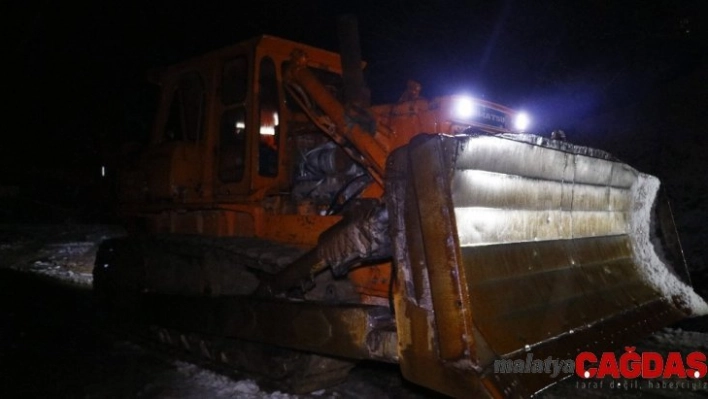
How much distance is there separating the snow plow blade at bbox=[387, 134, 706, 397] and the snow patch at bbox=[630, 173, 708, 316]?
0.12m

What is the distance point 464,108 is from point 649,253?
7.34ft

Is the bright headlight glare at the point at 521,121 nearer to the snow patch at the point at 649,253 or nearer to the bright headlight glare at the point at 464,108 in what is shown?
the bright headlight glare at the point at 464,108

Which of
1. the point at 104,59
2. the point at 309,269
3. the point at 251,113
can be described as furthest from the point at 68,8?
the point at 309,269

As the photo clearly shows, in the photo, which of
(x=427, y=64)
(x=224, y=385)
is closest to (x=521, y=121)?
(x=224, y=385)

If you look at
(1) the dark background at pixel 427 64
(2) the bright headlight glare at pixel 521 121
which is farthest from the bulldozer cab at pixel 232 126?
(1) the dark background at pixel 427 64

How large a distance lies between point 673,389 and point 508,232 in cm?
205

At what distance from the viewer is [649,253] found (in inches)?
181

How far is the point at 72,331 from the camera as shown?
5.93 m

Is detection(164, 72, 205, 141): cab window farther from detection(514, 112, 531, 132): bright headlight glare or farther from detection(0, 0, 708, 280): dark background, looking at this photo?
detection(0, 0, 708, 280): dark background

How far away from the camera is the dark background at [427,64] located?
44.3ft

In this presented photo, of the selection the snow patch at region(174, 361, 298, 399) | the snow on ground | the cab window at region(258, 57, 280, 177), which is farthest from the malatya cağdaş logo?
the cab window at region(258, 57, 280, 177)

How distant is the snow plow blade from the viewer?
254 centimetres

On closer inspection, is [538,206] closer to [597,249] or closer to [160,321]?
[597,249]

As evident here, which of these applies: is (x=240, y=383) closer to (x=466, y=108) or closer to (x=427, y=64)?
(x=466, y=108)
